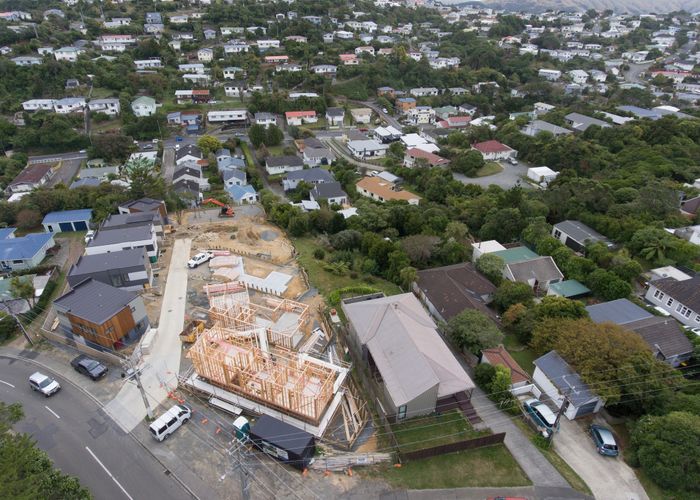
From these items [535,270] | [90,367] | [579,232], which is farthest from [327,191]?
[90,367]

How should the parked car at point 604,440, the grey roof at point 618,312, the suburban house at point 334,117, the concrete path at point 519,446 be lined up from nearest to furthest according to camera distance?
the concrete path at point 519,446 < the parked car at point 604,440 < the grey roof at point 618,312 < the suburban house at point 334,117

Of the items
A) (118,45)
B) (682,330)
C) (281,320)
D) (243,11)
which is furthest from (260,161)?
(243,11)

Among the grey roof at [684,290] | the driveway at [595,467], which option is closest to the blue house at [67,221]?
the driveway at [595,467]

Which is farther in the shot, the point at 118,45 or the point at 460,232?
the point at 118,45

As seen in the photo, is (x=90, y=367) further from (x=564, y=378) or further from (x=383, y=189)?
(x=383, y=189)

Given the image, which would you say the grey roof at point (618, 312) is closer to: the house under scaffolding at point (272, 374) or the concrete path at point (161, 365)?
the house under scaffolding at point (272, 374)

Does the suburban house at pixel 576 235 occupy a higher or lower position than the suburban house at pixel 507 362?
lower

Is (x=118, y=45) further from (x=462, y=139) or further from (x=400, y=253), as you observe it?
(x=400, y=253)
